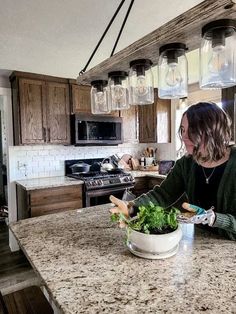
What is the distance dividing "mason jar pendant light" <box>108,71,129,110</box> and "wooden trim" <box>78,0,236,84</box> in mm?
41

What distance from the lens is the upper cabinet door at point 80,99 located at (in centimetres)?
330

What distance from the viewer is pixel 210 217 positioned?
3.17ft

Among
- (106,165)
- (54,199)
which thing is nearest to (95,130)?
(106,165)

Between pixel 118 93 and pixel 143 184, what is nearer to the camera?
pixel 118 93

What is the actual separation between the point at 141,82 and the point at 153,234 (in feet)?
2.23

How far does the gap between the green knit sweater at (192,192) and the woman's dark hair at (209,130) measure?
0.08 m

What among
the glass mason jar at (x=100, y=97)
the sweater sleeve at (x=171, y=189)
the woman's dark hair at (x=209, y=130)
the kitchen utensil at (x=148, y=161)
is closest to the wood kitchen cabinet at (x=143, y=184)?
the kitchen utensil at (x=148, y=161)

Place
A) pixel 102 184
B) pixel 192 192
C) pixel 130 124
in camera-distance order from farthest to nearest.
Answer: pixel 130 124
pixel 102 184
pixel 192 192

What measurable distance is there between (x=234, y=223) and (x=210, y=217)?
12 cm

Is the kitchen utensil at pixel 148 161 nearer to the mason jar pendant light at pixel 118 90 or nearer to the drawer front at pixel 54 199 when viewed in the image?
the drawer front at pixel 54 199

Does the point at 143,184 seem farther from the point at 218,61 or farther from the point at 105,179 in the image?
the point at 218,61

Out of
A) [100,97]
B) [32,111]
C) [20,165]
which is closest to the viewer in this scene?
[100,97]

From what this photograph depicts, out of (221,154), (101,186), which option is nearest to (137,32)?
(221,154)

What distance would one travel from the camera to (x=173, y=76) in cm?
97
